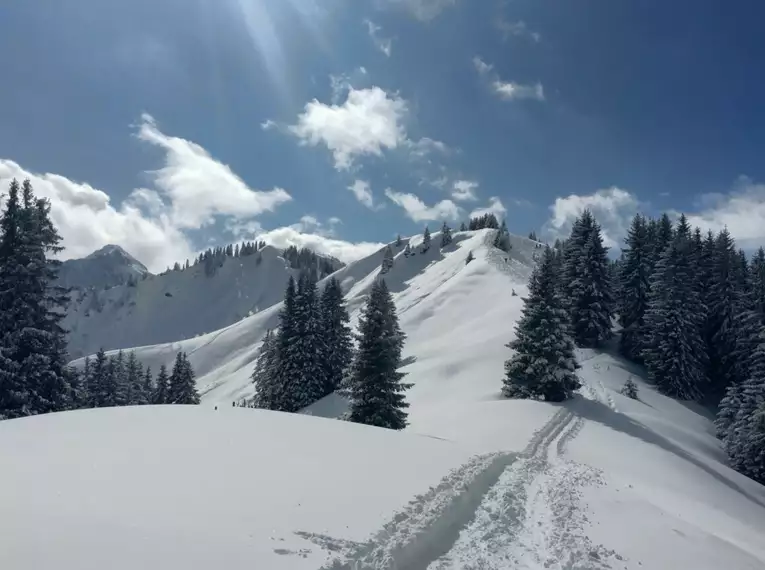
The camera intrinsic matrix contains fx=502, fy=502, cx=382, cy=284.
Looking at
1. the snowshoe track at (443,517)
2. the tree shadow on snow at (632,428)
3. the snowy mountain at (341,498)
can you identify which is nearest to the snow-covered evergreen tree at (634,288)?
the tree shadow on snow at (632,428)

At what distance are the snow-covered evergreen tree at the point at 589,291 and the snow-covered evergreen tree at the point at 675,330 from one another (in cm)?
425

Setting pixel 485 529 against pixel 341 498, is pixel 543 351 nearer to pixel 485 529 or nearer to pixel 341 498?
pixel 485 529

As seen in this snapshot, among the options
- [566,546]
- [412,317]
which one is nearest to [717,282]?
[412,317]

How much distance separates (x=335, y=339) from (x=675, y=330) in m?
31.1

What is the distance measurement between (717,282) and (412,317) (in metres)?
40.0

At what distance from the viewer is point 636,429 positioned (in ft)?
97.4

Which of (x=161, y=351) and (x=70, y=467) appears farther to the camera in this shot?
(x=161, y=351)

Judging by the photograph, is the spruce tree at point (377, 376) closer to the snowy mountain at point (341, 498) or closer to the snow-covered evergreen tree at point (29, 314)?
the snowy mountain at point (341, 498)

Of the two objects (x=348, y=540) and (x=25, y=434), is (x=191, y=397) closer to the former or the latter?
(x=25, y=434)

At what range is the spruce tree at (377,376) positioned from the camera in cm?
2770

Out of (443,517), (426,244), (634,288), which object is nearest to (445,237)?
(426,244)

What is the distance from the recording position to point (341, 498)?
10.4 m

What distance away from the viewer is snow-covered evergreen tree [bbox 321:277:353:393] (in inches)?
1836

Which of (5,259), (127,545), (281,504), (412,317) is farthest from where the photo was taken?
(412,317)
